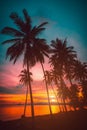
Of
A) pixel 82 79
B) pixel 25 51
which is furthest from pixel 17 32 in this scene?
pixel 82 79

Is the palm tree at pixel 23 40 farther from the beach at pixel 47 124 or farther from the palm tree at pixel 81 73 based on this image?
the palm tree at pixel 81 73

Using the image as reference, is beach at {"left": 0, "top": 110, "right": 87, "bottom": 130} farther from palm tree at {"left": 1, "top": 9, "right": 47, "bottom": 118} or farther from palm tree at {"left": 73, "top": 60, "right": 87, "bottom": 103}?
palm tree at {"left": 73, "top": 60, "right": 87, "bottom": 103}

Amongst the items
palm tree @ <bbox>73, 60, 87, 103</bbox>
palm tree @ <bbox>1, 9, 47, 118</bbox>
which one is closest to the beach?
palm tree @ <bbox>1, 9, 47, 118</bbox>

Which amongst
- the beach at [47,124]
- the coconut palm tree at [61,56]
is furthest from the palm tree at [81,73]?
the beach at [47,124]

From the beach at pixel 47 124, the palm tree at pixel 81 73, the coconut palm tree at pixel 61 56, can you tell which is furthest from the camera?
the palm tree at pixel 81 73

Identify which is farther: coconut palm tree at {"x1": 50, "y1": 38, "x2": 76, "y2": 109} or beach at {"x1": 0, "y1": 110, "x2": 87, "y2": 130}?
coconut palm tree at {"x1": 50, "y1": 38, "x2": 76, "y2": 109}

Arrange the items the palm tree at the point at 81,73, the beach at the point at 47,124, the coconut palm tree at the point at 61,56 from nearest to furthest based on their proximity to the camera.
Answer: the beach at the point at 47,124 < the coconut palm tree at the point at 61,56 < the palm tree at the point at 81,73

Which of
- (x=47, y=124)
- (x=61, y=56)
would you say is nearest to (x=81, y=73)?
(x=61, y=56)

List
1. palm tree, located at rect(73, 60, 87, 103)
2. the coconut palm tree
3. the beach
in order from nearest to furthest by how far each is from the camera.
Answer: the beach
the coconut palm tree
palm tree, located at rect(73, 60, 87, 103)

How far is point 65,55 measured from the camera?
3083 cm

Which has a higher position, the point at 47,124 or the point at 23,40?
the point at 23,40

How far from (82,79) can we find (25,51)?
30.4m

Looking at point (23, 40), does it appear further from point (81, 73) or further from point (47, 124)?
point (81, 73)

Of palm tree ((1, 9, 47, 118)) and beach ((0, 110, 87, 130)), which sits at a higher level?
palm tree ((1, 9, 47, 118))
